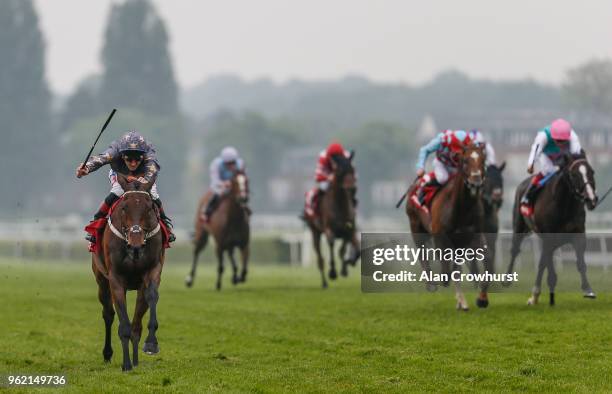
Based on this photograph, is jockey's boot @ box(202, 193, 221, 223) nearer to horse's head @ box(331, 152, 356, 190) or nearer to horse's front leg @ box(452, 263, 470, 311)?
horse's head @ box(331, 152, 356, 190)

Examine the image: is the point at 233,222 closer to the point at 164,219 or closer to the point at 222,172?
the point at 222,172

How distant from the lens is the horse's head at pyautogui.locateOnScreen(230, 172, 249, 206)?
20.8 metres

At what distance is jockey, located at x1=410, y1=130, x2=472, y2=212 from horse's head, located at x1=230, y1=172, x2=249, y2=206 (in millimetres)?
5727

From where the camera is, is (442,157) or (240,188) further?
(240,188)

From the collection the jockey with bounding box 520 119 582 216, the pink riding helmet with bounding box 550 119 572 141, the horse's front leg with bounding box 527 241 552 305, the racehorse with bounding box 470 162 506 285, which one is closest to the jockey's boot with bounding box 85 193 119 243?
the racehorse with bounding box 470 162 506 285

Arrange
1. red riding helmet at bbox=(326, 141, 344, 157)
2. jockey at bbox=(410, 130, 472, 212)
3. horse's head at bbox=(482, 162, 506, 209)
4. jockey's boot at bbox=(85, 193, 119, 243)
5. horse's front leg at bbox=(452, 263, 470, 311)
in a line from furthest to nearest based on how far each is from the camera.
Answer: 1. red riding helmet at bbox=(326, 141, 344, 157)
2. horse's head at bbox=(482, 162, 506, 209)
3. jockey at bbox=(410, 130, 472, 212)
4. horse's front leg at bbox=(452, 263, 470, 311)
5. jockey's boot at bbox=(85, 193, 119, 243)

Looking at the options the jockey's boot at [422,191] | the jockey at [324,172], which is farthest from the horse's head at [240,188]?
the jockey's boot at [422,191]

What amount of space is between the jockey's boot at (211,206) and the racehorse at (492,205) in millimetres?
5950

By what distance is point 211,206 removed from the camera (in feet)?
71.2

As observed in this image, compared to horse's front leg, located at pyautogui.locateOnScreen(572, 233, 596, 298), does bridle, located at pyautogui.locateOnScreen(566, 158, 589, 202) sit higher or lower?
higher

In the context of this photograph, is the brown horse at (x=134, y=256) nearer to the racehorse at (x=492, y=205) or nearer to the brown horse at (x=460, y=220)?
the brown horse at (x=460, y=220)

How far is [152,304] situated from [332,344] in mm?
2408

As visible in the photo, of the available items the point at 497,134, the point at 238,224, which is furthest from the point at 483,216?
the point at 497,134

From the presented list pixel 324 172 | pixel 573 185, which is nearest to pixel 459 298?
pixel 573 185
